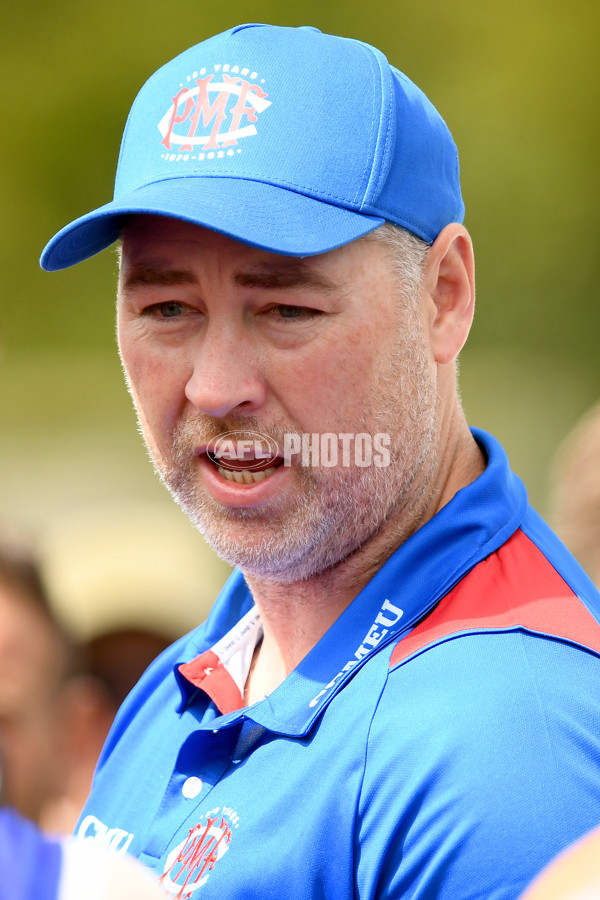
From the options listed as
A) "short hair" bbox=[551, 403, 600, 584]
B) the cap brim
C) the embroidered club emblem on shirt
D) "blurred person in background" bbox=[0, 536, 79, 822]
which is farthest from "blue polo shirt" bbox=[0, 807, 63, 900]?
"short hair" bbox=[551, 403, 600, 584]

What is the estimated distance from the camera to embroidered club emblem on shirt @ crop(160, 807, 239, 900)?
1.20 m

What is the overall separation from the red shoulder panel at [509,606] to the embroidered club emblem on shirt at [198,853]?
28 cm

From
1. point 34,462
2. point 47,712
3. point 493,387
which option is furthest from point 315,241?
point 34,462

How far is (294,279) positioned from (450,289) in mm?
271

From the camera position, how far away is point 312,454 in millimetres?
1400

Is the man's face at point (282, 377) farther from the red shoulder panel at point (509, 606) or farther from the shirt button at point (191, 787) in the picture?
the shirt button at point (191, 787)

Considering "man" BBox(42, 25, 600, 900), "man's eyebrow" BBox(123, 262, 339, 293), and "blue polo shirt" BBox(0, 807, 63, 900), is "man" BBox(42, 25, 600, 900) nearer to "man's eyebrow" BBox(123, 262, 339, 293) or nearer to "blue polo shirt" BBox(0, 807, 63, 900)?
"man's eyebrow" BBox(123, 262, 339, 293)

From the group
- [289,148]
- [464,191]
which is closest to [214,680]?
[289,148]

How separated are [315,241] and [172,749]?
2.53 ft

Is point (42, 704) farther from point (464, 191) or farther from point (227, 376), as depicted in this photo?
point (464, 191)

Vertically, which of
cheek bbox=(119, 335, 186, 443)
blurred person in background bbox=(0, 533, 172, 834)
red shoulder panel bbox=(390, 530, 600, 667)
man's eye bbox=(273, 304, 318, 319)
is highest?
man's eye bbox=(273, 304, 318, 319)

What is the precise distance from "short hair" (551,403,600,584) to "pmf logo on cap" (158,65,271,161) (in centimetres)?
126

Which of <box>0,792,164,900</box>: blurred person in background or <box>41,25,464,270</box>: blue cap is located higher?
<box>41,25,464,270</box>: blue cap

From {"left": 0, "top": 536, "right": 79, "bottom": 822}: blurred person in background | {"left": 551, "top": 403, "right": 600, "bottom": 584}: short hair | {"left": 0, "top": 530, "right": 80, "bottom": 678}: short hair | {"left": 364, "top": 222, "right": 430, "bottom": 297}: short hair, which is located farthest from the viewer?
{"left": 551, "top": 403, "right": 600, "bottom": 584}: short hair
